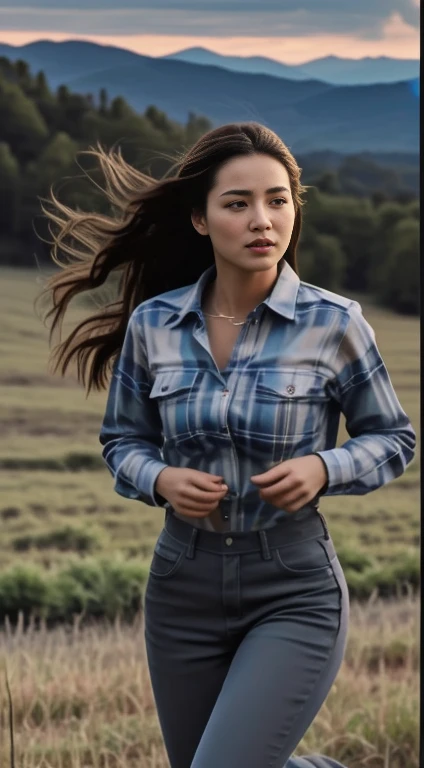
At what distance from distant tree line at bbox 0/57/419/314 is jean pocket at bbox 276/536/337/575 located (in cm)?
401

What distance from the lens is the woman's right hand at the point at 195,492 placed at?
6.41 ft

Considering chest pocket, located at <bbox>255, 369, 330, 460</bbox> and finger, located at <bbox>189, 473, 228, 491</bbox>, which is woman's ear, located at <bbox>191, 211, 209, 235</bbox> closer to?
chest pocket, located at <bbox>255, 369, 330, 460</bbox>

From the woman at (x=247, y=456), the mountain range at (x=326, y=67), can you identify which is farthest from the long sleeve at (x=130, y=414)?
the mountain range at (x=326, y=67)

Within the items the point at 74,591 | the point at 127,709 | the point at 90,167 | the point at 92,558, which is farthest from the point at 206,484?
the point at 90,167

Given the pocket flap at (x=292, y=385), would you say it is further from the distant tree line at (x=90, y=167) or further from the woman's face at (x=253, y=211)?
the distant tree line at (x=90, y=167)

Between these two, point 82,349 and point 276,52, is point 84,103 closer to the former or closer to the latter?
point 276,52

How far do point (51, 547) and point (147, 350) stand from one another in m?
3.82

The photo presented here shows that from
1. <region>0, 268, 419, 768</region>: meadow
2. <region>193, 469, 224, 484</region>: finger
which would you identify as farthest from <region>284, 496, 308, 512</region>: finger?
<region>0, 268, 419, 768</region>: meadow

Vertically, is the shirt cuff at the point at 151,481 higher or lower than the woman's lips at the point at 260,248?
lower

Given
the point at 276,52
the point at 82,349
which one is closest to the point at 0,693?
the point at 82,349

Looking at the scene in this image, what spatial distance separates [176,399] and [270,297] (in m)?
0.21

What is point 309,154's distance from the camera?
6246mm

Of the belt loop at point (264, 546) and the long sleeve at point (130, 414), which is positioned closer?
the belt loop at point (264, 546)

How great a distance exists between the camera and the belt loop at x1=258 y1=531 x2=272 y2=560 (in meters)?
2.01
